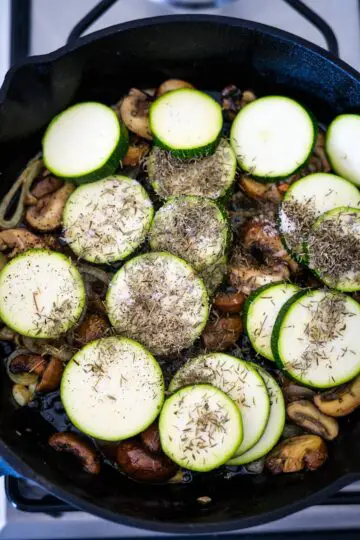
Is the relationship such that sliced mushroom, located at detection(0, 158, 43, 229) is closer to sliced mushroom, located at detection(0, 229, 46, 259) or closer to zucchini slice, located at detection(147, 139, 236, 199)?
sliced mushroom, located at detection(0, 229, 46, 259)

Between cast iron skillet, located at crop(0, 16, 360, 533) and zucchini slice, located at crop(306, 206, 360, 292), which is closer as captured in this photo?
cast iron skillet, located at crop(0, 16, 360, 533)

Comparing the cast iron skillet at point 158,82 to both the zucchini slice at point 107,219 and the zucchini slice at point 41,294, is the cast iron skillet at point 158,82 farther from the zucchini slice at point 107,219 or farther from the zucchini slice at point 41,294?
the zucchini slice at point 107,219

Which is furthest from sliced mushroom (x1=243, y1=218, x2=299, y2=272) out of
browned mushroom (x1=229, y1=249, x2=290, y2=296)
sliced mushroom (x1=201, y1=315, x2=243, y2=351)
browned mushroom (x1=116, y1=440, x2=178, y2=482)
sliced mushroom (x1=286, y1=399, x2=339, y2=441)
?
browned mushroom (x1=116, y1=440, x2=178, y2=482)

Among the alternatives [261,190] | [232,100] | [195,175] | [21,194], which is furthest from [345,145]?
[21,194]

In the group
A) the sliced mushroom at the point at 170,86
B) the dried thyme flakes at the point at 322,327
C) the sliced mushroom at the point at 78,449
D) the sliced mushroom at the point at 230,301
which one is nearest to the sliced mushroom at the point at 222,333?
the sliced mushroom at the point at 230,301

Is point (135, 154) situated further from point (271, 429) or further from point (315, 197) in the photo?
point (271, 429)

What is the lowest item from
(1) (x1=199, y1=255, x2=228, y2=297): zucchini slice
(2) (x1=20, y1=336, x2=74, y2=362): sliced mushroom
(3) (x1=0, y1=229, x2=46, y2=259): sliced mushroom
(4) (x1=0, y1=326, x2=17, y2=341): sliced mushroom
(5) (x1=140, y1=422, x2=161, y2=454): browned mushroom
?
(5) (x1=140, y1=422, x2=161, y2=454): browned mushroom

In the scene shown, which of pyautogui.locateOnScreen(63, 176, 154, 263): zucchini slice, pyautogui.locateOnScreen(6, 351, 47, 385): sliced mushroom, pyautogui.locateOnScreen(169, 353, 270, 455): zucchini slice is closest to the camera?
pyautogui.locateOnScreen(169, 353, 270, 455): zucchini slice
